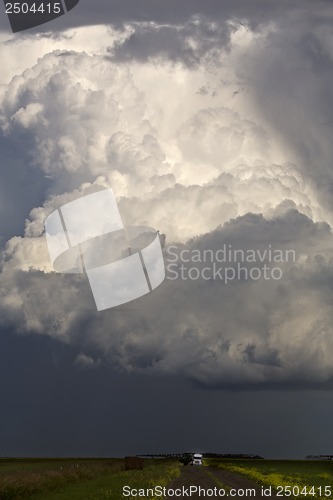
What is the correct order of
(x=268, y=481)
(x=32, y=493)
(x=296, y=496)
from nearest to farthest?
(x=296, y=496) < (x=32, y=493) < (x=268, y=481)

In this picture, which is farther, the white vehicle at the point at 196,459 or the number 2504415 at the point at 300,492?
the white vehicle at the point at 196,459

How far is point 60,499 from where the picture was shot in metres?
49.4

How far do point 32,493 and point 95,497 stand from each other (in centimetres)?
967

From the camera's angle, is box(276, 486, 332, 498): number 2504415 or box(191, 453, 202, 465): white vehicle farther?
box(191, 453, 202, 465): white vehicle

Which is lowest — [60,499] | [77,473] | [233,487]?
[77,473]

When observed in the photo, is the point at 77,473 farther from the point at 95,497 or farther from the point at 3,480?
the point at 95,497

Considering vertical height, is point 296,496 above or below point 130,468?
above

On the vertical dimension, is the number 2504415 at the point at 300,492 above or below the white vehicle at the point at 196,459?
above

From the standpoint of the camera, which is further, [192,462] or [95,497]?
[192,462]

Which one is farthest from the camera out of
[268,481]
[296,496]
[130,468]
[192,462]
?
[192,462]

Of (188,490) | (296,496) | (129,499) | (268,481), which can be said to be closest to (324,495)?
(296,496)

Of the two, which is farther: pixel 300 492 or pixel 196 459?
pixel 196 459

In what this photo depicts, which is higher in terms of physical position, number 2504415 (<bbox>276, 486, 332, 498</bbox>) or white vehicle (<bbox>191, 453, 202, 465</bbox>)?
number 2504415 (<bbox>276, 486, 332, 498</bbox>)

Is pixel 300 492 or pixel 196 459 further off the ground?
pixel 300 492
